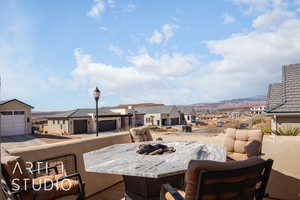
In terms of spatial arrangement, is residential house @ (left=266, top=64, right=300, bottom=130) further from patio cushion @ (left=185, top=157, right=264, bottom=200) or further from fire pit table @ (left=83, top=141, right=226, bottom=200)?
patio cushion @ (left=185, top=157, right=264, bottom=200)

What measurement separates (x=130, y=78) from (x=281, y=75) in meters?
11.9

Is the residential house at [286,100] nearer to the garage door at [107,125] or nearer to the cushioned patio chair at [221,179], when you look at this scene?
the cushioned patio chair at [221,179]

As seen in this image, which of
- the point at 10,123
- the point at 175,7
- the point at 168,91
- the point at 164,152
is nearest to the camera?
the point at 164,152

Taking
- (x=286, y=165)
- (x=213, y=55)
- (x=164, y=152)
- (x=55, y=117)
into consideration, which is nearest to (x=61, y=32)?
(x=164, y=152)

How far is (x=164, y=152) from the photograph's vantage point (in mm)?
2672

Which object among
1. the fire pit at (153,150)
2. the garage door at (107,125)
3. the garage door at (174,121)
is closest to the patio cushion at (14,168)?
the fire pit at (153,150)

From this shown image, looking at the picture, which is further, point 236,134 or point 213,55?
point 213,55

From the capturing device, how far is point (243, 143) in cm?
312

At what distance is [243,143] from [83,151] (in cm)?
257

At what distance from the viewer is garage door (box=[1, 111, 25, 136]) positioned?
17.2m

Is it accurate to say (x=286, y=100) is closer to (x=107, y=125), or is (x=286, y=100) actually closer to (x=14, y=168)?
(x=14, y=168)

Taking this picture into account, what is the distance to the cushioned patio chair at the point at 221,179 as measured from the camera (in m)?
1.15

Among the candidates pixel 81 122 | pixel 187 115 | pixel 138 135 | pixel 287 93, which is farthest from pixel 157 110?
pixel 138 135

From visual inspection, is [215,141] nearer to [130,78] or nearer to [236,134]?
[236,134]
